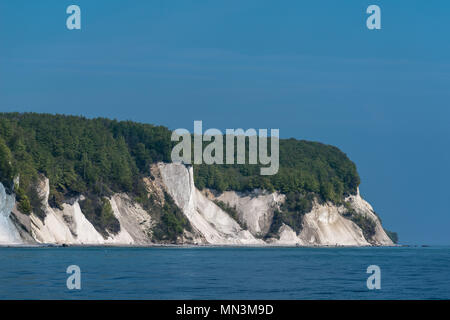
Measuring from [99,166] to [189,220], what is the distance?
19.6 m

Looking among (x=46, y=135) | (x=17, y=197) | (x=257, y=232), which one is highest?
(x=46, y=135)

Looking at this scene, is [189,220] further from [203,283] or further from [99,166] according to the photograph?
[203,283]

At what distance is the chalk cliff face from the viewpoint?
106438mm

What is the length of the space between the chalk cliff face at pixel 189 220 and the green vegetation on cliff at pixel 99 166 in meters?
1.99

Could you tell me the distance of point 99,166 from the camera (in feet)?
481

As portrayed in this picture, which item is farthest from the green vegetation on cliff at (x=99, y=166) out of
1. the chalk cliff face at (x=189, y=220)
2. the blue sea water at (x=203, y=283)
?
the blue sea water at (x=203, y=283)

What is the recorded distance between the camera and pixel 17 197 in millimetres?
106125

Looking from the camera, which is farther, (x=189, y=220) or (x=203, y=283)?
(x=189, y=220)

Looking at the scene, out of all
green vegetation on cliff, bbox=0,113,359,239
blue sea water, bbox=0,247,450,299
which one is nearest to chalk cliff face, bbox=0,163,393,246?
green vegetation on cliff, bbox=0,113,359,239

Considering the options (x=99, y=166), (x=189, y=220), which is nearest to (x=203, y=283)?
(x=99, y=166)

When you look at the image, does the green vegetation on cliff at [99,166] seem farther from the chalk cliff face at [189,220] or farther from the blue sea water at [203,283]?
the blue sea water at [203,283]
